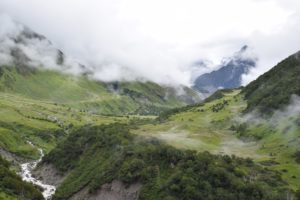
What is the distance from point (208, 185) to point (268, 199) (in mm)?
25078

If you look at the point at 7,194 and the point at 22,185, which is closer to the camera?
the point at 7,194

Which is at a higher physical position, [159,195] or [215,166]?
[215,166]

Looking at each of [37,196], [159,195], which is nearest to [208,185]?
[159,195]

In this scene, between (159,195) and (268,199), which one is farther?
(159,195)

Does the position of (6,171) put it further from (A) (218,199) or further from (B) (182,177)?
(A) (218,199)

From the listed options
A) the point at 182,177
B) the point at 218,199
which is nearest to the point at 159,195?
the point at 182,177

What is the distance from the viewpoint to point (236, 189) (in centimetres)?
18400

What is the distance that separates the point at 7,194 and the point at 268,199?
96774 mm

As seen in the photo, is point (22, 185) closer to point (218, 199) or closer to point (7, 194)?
point (7, 194)

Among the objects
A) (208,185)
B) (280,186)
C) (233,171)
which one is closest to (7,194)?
(208,185)

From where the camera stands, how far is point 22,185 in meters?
194

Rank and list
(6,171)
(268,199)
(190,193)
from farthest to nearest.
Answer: (6,171), (190,193), (268,199)

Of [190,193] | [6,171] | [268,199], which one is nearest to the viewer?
[268,199]

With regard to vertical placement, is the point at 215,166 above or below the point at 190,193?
above
